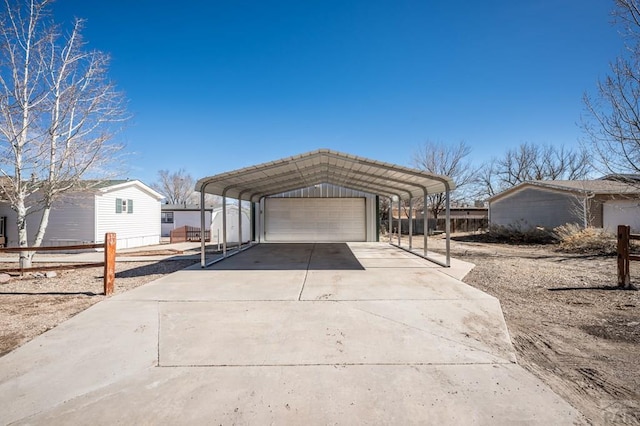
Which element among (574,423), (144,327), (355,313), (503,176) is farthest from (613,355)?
(503,176)

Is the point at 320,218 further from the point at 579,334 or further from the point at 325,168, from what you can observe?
the point at 579,334

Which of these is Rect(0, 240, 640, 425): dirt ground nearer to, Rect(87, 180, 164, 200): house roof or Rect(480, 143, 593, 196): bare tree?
Rect(87, 180, 164, 200): house roof

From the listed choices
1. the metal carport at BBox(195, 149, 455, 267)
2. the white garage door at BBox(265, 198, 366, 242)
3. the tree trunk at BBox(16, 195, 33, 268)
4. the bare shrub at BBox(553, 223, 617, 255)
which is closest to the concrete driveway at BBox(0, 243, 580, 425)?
the metal carport at BBox(195, 149, 455, 267)

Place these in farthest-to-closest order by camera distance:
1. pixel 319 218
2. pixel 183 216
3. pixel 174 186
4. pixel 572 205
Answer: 1. pixel 174 186
2. pixel 183 216
3. pixel 572 205
4. pixel 319 218

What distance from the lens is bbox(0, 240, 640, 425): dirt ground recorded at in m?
2.76

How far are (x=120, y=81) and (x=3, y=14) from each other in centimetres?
306

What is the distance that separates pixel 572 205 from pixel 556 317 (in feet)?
52.3

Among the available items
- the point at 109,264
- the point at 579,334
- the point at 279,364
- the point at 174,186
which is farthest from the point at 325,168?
the point at 174,186

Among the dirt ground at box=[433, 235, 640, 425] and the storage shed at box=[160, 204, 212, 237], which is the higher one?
the storage shed at box=[160, 204, 212, 237]

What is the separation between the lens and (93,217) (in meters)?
14.5

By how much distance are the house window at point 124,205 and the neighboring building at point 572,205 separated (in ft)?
73.2

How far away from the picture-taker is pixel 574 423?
2.29m

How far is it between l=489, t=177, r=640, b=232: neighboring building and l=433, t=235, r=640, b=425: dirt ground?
34.0 feet

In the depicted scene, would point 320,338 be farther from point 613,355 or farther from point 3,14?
point 3,14
